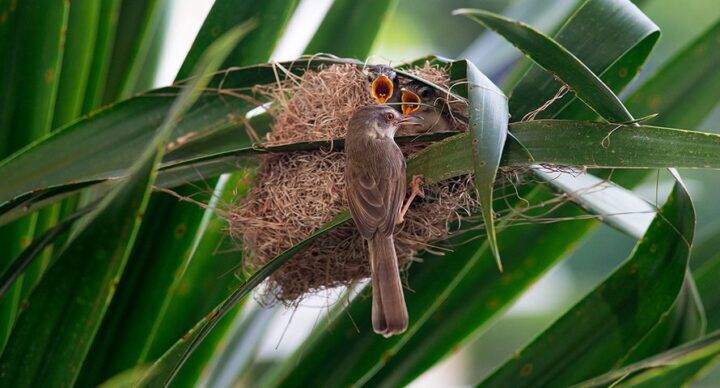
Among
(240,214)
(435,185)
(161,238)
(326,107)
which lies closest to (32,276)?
(161,238)

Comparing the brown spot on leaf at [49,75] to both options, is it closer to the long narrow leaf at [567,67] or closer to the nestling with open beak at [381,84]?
the nestling with open beak at [381,84]

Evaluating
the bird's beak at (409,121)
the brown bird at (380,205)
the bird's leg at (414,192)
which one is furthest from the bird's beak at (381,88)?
the bird's leg at (414,192)

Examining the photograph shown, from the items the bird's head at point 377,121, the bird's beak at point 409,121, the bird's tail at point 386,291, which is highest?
the bird's head at point 377,121

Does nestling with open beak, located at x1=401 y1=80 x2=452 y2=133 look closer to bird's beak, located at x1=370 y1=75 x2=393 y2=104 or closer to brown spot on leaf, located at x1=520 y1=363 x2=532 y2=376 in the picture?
bird's beak, located at x1=370 y1=75 x2=393 y2=104

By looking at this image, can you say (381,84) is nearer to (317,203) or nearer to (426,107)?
(426,107)

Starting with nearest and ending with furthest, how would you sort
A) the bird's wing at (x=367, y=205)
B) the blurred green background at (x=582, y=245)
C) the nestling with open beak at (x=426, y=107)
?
the bird's wing at (x=367, y=205), the nestling with open beak at (x=426, y=107), the blurred green background at (x=582, y=245)
